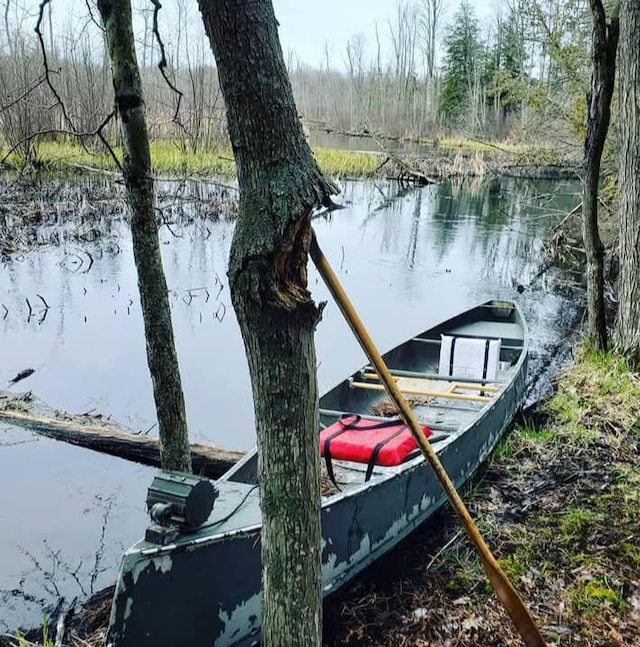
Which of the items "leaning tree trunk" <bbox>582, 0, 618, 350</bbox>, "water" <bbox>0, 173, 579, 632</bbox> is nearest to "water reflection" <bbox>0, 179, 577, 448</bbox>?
"water" <bbox>0, 173, 579, 632</bbox>

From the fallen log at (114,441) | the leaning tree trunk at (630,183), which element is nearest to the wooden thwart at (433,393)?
the fallen log at (114,441)

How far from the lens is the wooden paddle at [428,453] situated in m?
1.94

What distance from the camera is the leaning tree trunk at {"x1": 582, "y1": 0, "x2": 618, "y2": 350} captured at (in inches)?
219

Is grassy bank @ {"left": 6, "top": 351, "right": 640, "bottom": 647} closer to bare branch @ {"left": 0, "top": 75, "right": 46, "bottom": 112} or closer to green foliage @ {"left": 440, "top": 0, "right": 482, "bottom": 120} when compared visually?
bare branch @ {"left": 0, "top": 75, "right": 46, "bottom": 112}

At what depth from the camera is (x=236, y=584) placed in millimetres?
3021

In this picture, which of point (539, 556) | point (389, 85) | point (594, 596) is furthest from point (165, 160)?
point (389, 85)

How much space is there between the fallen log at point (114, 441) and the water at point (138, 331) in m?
0.14

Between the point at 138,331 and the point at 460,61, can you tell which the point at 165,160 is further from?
the point at 460,61

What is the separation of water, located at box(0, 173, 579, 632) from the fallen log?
0.14 meters

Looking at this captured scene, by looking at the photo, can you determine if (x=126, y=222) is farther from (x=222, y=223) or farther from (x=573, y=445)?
(x=573, y=445)

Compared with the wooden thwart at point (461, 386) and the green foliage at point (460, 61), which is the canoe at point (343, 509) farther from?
the green foliage at point (460, 61)

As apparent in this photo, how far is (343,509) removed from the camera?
3504 millimetres

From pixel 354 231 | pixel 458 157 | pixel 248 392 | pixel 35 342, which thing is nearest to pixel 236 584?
pixel 248 392

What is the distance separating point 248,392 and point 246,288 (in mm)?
5430
